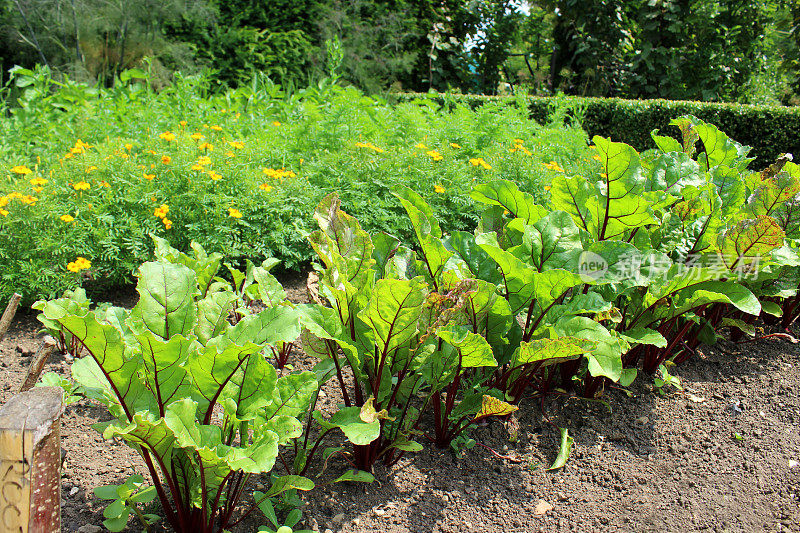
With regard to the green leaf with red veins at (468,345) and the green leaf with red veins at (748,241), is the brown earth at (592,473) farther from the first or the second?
the green leaf with red veins at (748,241)

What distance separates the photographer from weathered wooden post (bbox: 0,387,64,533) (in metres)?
1.09

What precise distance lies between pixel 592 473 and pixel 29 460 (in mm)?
1651

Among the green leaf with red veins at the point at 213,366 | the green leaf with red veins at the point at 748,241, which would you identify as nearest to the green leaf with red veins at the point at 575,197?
the green leaf with red veins at the point at 748,241

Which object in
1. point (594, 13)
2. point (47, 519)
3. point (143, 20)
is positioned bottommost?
point (47, 519)

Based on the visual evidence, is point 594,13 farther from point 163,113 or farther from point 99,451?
point 99,451

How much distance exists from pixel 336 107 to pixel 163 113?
1545 mm

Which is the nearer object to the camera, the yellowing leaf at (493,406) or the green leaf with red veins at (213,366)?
the green leaf with red veins at (213,366)

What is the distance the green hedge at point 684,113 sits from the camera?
7.30 meters

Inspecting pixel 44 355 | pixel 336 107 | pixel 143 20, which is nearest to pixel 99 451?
pixel 44 355

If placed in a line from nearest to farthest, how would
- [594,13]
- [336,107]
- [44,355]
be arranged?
[44,355], [336,107], [594,13]

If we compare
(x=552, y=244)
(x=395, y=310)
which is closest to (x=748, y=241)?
(x=552, y=244)

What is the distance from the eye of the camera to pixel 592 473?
1.94 meters

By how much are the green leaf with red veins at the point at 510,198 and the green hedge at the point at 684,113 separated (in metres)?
4.83

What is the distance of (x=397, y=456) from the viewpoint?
1.93 m
